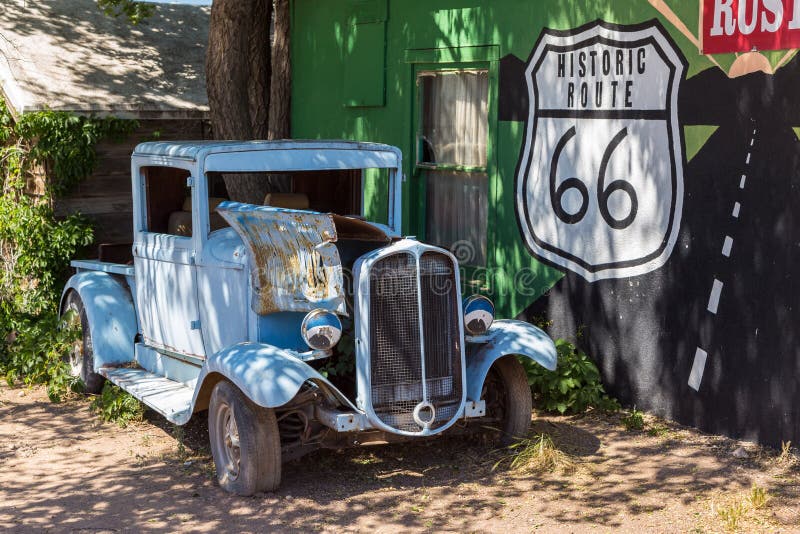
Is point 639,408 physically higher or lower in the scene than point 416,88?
lower

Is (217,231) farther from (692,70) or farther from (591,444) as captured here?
(692,70)

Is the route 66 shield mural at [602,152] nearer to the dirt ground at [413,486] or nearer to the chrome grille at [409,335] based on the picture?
the dirt ground at [413,486]

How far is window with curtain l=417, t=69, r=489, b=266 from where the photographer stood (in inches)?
357

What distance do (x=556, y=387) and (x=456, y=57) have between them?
3120 mm

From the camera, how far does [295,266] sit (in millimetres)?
6242

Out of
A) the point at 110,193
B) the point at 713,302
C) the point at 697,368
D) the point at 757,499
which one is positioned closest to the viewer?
the point at 757,499

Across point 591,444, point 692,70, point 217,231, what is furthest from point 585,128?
point 217,231

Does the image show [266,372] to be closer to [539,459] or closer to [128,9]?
[539,459]

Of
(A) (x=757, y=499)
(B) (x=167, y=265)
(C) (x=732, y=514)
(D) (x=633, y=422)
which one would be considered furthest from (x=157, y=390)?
(A) (x=757, y=499)

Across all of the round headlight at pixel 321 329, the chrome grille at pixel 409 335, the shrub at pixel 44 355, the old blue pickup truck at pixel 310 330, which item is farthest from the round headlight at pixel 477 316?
the shrub at pixel 44 355

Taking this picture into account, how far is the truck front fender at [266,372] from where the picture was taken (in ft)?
18.8

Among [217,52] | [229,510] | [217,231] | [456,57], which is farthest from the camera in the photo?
[217,52]

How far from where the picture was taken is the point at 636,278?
7664 mm

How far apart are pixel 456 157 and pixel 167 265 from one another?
3.04 meters
